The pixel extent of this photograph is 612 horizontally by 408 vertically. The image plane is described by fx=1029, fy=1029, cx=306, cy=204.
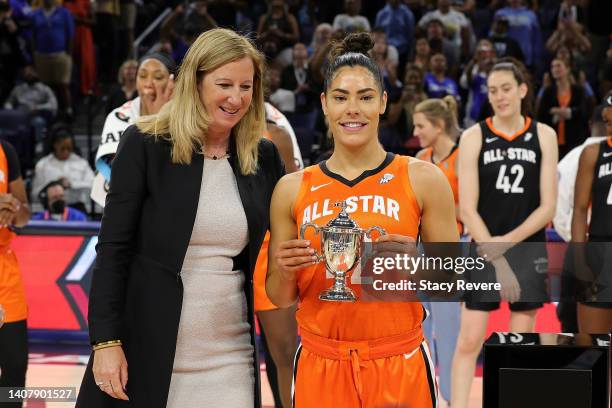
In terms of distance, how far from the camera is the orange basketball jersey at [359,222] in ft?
10.3

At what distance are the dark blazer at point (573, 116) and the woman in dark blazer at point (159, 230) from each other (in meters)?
8.02

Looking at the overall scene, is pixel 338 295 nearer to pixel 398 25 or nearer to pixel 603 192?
pixel 603 192

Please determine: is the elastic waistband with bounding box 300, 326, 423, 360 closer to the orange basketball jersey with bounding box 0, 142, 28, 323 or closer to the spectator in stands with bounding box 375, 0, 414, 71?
the orange basketball jersey with bounding box 0, 142, 28, 323

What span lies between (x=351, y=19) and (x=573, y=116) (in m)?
3.41

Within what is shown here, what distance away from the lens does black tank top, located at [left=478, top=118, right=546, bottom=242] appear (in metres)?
5.70

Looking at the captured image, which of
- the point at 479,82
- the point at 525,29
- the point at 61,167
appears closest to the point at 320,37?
the point at 479,82

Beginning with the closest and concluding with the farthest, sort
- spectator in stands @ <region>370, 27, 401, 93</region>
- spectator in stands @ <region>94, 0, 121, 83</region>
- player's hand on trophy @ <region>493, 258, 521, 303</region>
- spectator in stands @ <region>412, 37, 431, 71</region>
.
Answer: player's hand on trophy @ <region>493, 258, 521, 303</region>
spectator in stands @ <region>370, 27, 401, 93</region>
spectator in stands @ <region>412, 37, 431, 71</region>
spectator in stands @ <region>94, 0, 121, 83</region>

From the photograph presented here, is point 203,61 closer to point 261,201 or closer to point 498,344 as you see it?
point 261,201

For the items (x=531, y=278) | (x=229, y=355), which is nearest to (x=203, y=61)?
(x=229, y=355)

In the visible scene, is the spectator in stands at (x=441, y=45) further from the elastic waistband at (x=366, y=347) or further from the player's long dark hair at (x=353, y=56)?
the elastic waistband at (x=366, y=347)

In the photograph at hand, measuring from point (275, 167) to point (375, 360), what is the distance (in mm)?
731

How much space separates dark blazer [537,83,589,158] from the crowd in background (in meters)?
0.01

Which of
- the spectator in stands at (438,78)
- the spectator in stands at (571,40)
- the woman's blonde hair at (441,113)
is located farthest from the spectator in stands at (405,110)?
the woman's blonde hair at (441,113)

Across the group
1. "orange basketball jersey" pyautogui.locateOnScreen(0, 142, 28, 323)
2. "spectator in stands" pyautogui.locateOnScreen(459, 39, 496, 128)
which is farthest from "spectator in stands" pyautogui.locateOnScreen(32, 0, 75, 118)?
"orange basketball jersey" pyautogui.locateOnScreen(0, 142, 28, 323)
